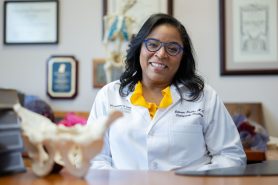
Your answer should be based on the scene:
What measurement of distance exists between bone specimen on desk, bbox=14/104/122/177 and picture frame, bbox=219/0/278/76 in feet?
7.11

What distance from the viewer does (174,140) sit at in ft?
4.64

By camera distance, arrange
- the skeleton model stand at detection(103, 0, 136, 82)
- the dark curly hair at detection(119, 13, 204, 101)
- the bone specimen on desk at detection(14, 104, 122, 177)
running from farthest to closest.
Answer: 1. the skeleton model stand at detection(103, 0, 136, 82)
2. the dark curly hair at detection(119, 13, 204, 101)
3. the bone specimen on desk at detection(14, 104, 122, 177)

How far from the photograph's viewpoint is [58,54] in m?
3.01

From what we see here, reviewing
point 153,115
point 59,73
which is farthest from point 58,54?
point 153,115

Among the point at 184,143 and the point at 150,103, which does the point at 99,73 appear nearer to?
the point at 150,103

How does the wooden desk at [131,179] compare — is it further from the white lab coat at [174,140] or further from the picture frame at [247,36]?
the picture frame at [247,36]

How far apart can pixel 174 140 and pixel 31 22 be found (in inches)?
79.4

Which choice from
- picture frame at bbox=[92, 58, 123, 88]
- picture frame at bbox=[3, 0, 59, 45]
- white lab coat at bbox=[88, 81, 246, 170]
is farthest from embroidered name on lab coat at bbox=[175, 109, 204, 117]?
picture frame at bbox=[3, 0, 59, 45]

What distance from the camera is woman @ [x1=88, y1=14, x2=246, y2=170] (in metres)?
1.42

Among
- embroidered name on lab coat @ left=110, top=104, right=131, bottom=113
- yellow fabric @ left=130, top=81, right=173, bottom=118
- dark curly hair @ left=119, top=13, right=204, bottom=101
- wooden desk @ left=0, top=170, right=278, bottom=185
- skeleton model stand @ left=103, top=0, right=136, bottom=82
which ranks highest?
skeleton model stand @ left=103, top=0, right=136, bottom=82

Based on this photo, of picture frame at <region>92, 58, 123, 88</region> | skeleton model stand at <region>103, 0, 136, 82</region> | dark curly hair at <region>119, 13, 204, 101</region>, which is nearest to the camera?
dark curly hair at <region>119, 13, 204, 101</region>

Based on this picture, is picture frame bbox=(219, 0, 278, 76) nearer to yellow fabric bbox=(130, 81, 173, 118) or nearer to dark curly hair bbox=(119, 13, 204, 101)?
dark curly hair bbox=(119, 13, 204, 101)

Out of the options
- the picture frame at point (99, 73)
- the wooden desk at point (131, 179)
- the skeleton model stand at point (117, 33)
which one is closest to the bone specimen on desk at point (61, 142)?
the wooden desk at point (131, 179)

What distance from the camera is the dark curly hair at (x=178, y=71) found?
154 centimetres
